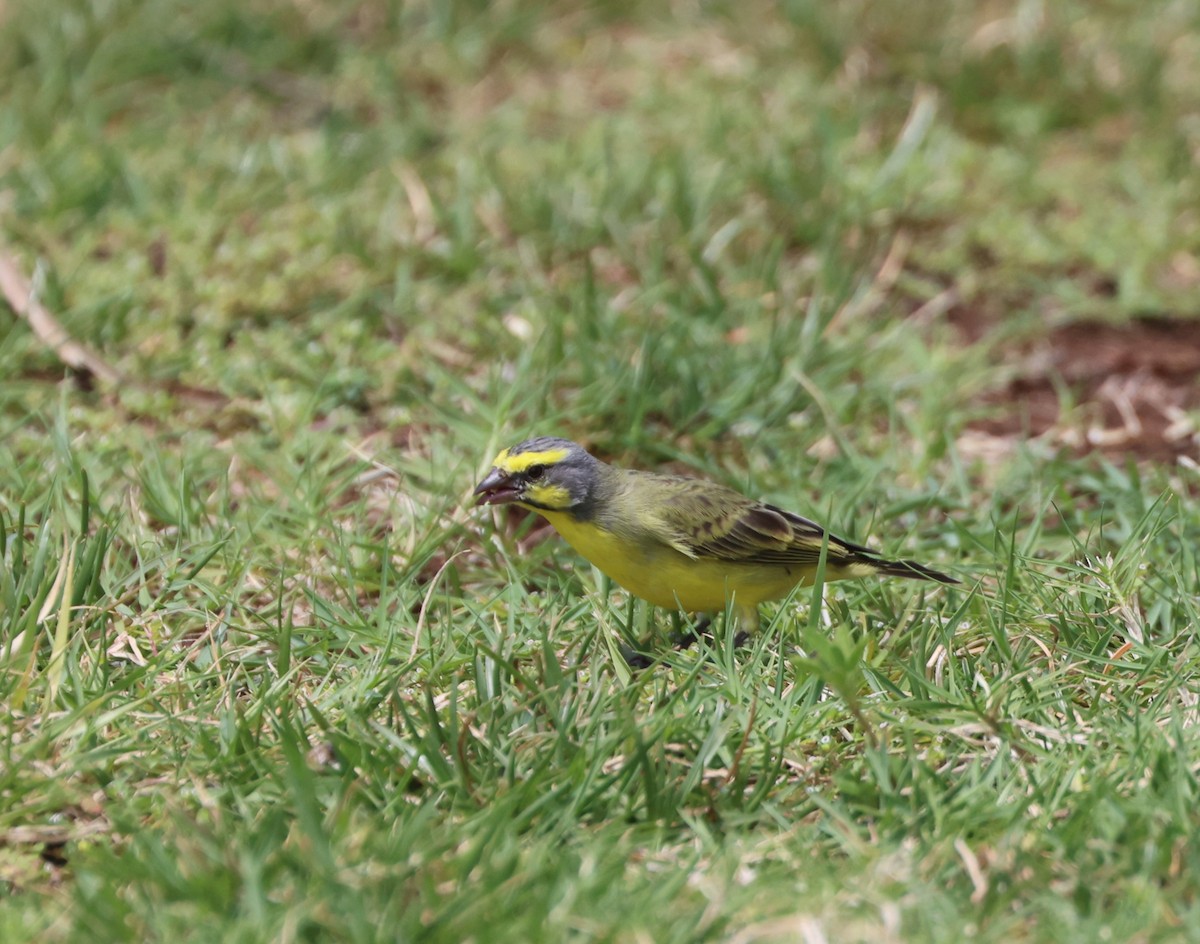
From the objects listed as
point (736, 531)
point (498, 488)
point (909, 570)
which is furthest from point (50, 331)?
point (909, 570)

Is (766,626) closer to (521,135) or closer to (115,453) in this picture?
(115,453)

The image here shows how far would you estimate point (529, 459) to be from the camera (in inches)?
176

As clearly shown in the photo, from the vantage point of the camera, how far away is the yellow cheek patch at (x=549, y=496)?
4.46 meters

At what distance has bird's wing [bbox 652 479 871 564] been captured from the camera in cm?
438

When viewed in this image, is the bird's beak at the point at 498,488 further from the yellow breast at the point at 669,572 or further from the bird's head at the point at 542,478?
the yellow breast at the point at 669,572

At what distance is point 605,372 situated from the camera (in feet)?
18.7

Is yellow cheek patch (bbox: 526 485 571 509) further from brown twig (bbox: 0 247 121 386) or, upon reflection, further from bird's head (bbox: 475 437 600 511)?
brown twig (bbox: 0 247 121 386)

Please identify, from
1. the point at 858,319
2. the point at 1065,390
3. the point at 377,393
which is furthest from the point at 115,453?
the point at 1065,390

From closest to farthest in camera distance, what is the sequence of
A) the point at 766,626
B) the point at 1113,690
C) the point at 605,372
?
1. the point at 1113,690
2. the point at 766,626
3. the point at 605,372

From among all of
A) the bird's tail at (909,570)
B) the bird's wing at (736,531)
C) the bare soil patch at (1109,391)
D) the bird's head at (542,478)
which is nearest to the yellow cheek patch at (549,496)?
the bird's head at (542,478)

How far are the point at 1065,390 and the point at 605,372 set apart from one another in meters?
2.05

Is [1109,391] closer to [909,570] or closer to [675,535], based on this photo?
[909,570]

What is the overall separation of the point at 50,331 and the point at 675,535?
9.63 ft

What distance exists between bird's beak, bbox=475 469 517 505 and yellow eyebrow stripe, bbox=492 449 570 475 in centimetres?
3
